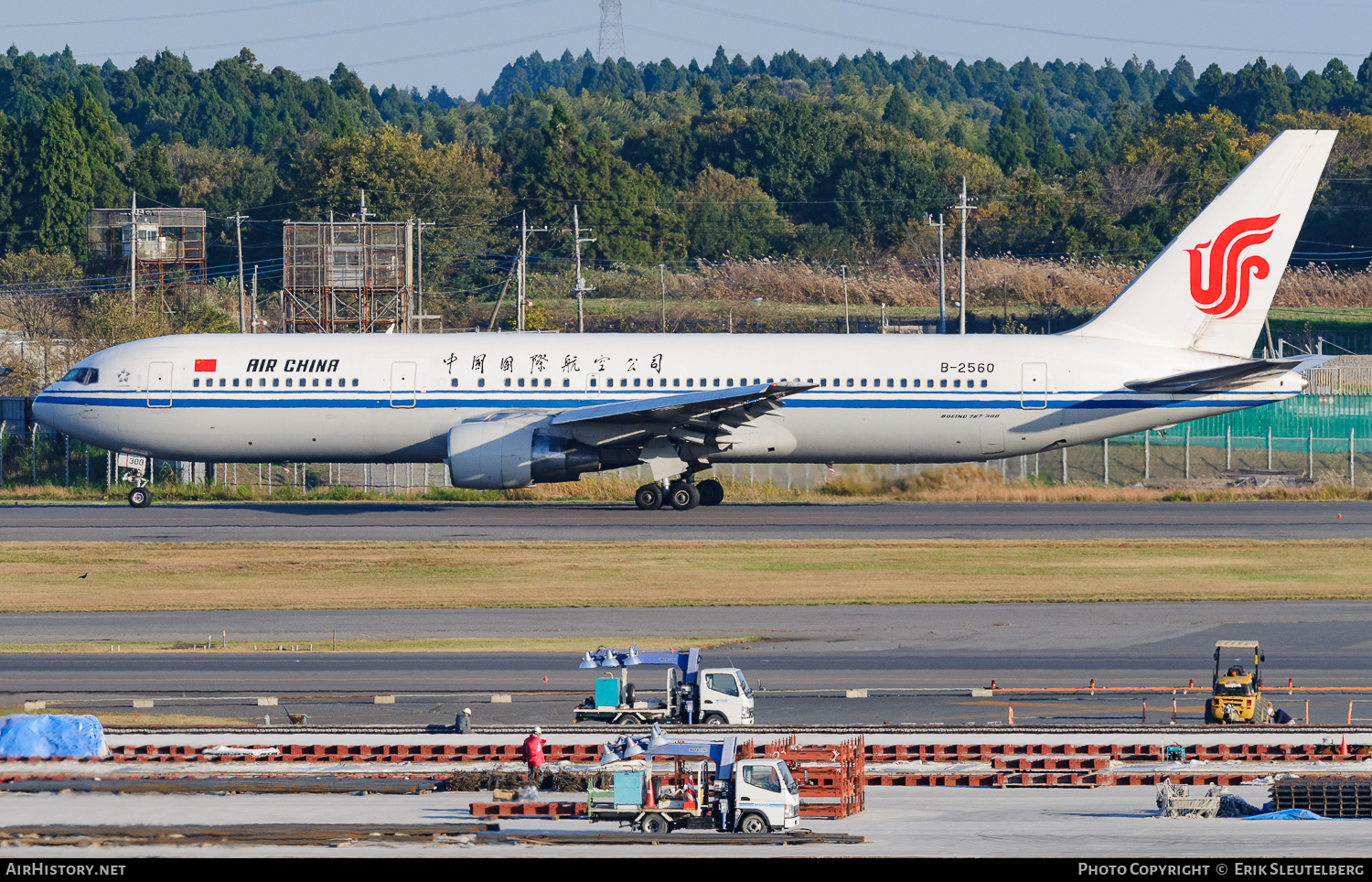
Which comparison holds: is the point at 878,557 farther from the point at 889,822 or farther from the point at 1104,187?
the point at 1104,187

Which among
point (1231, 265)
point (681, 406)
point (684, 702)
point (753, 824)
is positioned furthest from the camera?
point (1231, 265)

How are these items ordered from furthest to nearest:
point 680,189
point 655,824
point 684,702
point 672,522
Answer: point 680,189
point 672,522
point 684,702
point 655,824

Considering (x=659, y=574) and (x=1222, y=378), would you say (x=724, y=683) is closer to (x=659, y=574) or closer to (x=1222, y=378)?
(x=659, y=574)

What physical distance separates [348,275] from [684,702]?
56.6 m

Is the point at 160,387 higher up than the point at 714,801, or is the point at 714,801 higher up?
the point at 160,387

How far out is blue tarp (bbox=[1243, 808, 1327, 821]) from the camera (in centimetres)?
1702

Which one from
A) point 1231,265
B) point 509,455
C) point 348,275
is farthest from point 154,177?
point 1231,265

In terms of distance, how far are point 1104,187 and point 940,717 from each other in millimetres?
126799

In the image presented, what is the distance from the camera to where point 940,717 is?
2247cm

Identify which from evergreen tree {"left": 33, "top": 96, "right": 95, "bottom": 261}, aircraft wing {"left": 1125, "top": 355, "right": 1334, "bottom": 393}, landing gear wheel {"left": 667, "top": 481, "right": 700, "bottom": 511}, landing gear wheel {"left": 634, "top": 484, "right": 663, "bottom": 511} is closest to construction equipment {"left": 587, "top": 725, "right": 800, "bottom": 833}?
landing gear wheel {"left": 667, "top": 481, "right": 700, "bottom": 511}

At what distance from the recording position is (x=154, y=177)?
14025 centimetres

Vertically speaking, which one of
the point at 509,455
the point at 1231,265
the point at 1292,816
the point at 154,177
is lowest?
the point at 1292,816

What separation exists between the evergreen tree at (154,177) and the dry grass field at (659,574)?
4158 inches

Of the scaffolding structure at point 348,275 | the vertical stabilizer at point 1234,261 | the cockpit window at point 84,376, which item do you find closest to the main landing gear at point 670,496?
the vertical stabilizer at point 1234,261
